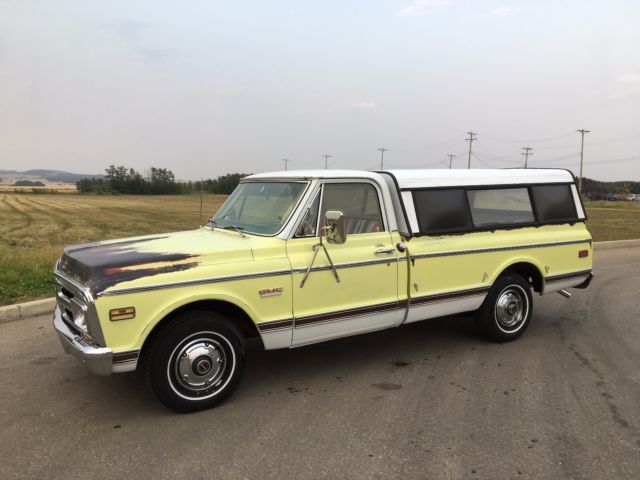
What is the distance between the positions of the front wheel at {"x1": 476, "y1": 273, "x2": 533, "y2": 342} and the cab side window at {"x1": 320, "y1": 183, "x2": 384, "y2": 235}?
1.66 m

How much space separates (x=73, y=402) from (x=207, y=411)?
112cm

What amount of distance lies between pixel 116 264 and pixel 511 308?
13.7 ft

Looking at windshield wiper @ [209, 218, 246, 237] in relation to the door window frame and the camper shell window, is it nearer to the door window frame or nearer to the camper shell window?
the door window frame

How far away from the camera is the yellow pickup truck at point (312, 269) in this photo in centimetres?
368

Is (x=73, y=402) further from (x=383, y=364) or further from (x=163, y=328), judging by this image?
(x=383, y=364)

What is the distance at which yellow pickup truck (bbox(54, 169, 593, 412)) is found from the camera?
3.68 metres

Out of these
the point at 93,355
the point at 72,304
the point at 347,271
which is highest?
the point at 347,271

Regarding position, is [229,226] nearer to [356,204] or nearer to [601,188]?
[356,204]

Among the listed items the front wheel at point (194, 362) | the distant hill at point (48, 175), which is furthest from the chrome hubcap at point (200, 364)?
the distant hill at point (48, 175)

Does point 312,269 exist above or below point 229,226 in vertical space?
below

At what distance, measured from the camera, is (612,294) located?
8.05 meters

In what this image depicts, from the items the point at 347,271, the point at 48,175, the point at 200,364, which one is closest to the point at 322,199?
the point at 347,271

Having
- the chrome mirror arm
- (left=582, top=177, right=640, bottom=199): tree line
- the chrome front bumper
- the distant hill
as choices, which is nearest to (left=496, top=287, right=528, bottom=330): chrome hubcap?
the chrome mirror arm

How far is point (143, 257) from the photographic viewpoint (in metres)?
3.76
